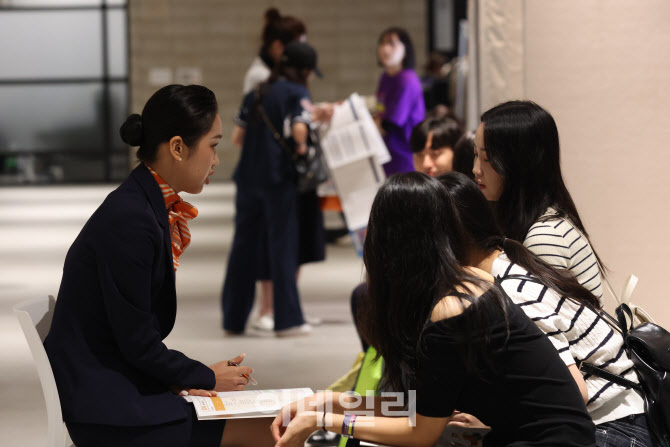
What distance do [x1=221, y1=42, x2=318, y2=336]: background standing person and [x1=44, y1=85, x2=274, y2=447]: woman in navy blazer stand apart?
314 centimetres

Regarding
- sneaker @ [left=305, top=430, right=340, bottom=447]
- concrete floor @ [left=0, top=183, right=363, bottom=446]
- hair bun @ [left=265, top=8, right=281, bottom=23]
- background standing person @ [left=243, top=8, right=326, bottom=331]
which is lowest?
concrete floor @ [left=0, top=183, right=363, bottom=446]

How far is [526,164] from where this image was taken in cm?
262

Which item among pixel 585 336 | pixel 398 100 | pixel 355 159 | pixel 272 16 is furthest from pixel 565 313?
pixel 398 100

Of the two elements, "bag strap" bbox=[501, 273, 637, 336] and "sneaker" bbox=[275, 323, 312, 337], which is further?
"sneaker" bbox=[275, 323, 312, 337]

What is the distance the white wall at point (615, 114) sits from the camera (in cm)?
349

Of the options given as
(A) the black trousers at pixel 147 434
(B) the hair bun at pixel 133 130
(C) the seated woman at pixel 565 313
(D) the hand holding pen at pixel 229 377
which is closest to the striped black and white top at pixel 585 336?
(C) the seated woman at pixel 565 313

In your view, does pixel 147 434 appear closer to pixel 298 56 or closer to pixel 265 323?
pixel 298 56

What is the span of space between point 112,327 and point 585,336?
1100 millimetres

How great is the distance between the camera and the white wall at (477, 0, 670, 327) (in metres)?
3.49

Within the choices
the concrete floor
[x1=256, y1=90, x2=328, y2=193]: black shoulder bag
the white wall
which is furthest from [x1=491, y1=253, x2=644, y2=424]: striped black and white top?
[x1=256, y1=90, x2=328, y2=193]: black shoulder bag

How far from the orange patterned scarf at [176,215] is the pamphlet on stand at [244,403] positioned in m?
0.34

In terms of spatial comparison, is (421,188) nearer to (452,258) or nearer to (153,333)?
(452,258)

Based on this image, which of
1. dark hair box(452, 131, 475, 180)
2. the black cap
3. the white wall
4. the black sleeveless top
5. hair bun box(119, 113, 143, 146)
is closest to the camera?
the black sleeveless top

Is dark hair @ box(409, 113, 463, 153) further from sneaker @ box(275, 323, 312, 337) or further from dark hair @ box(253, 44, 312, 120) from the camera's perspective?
sneaker @ box(275, 323, 312, 337)
